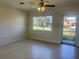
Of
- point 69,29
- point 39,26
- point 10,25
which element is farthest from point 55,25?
point 10,25

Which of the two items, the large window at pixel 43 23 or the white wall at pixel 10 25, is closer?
the white wall at pixel 10 25

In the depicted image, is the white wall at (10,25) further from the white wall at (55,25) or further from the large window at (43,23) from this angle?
the white wall at (55,25)

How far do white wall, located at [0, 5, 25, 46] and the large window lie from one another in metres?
0.87

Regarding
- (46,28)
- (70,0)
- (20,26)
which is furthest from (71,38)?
(20,26)

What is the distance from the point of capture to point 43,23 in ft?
24.6

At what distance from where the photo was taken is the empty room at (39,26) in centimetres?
591

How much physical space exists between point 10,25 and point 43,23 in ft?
7.32

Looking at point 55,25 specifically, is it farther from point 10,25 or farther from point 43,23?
point 10,25

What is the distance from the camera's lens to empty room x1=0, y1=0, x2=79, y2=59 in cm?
591

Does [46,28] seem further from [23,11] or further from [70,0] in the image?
[70,0]

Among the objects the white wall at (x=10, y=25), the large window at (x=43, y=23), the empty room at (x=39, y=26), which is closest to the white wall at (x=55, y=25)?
the empty room at (x=39, y=26)

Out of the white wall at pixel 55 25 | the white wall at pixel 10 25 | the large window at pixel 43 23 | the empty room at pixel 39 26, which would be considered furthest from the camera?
the large window at pixel 43 23

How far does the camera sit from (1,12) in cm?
595

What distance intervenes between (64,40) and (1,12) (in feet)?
13.5
